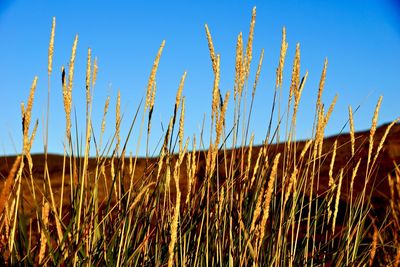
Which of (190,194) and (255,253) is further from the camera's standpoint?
(190,194)

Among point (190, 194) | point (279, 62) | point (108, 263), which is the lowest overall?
point (108, 263)

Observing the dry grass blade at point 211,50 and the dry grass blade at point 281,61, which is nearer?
the dry grass blade at point 211,50

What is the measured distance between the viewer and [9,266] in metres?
1.58

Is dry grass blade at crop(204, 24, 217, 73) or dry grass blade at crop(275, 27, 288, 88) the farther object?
dry grass blade at crop(275, 27, 288, 88)

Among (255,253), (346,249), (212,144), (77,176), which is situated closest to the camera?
(255,253)

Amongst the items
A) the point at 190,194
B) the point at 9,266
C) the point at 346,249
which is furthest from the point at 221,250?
the point at 9,266

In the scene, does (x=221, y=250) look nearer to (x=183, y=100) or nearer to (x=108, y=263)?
(x=108, y=263)

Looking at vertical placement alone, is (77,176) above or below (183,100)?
below

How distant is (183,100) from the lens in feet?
5.79

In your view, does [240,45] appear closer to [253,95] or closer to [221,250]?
[253,95]

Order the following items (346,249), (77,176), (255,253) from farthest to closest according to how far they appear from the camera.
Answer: (346,249)
(77,176)
(255,253)

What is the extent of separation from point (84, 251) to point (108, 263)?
8 centimetres

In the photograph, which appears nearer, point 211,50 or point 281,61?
point 211,50

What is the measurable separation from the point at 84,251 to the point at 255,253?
1.86 ft
